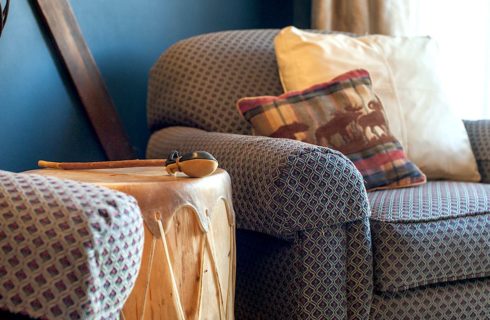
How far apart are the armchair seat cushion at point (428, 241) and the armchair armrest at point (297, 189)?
102mm

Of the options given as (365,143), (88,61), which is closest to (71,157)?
(88,61)

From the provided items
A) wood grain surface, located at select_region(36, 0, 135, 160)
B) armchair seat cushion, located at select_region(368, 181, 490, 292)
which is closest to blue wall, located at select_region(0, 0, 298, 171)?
wood grain surface, located at select_region(36, 0, 135, 160)

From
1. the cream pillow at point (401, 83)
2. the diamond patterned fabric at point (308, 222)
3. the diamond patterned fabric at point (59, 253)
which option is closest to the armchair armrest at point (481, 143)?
the cream pillow at point (401, 83)

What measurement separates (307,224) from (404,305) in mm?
327

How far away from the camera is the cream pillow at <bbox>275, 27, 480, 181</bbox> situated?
2.16m

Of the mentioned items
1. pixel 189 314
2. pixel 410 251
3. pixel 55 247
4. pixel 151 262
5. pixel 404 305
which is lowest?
pixel 404 305

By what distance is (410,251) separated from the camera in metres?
1.57

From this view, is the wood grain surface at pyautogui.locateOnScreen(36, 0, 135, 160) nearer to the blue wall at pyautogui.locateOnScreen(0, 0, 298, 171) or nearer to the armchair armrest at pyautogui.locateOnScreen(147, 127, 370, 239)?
the blue wall at pyautogui.locateOnScreen(0, 0, 298, 171)

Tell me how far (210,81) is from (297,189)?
795 millimetres

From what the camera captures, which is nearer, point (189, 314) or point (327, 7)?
point (189, 314)

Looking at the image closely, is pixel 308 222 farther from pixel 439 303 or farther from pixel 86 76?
pixel 86 76

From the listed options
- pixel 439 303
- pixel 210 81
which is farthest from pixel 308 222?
pixel 210 81

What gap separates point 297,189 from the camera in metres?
1.47

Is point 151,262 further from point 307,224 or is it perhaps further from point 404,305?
point 404,305
